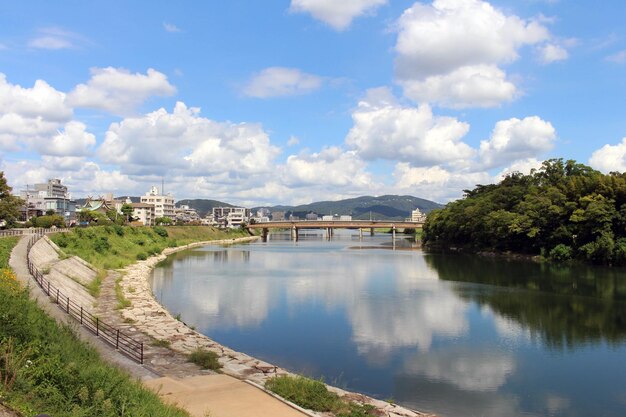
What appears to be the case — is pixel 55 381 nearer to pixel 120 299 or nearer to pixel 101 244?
pixel 120 299

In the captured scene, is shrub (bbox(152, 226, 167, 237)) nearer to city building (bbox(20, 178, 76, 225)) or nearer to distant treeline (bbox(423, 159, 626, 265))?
city building (bbox(20, 178, 76, 225))

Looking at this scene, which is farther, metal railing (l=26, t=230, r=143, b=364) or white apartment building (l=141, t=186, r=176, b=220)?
white apartment building (l=141, t=186, r=176, b=220)

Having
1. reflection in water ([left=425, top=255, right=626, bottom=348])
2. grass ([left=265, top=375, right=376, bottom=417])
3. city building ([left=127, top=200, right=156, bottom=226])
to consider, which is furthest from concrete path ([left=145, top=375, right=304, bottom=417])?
city building ([left=127, top=200, right=156, bottom=226])

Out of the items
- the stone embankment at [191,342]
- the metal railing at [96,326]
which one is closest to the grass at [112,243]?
the stone embankment at [191,342]

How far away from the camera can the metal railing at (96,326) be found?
14295mm

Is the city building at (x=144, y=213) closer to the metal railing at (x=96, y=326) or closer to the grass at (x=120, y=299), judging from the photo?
the grass at (x=120, y=299)

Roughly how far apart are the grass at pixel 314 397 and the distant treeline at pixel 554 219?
4124cm

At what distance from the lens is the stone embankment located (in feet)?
40.2

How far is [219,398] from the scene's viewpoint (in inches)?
427

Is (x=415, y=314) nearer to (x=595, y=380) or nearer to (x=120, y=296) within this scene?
(x=595, y=380)

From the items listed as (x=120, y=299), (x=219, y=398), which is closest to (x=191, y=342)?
(x=219, y=398)

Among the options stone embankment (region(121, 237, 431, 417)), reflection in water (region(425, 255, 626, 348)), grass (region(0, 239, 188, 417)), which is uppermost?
grass (region(0, 239, 188, 417))

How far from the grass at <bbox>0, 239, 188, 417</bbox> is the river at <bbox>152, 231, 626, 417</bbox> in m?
7.35

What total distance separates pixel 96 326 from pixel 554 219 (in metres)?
49.0
